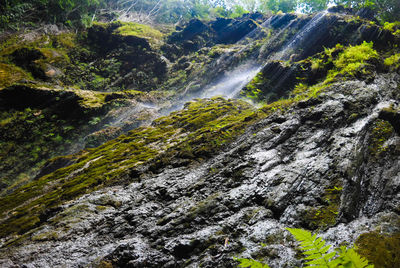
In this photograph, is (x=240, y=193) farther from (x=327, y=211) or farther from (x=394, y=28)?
(x=394, y=28)

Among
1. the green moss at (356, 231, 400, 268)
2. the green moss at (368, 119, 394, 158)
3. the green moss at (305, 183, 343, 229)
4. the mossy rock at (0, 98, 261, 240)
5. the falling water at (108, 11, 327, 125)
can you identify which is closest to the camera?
the green moss at (356, 231, 400, 268)

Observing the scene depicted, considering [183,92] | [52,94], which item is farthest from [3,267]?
[183,92]

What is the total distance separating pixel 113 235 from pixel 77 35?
28.5 m

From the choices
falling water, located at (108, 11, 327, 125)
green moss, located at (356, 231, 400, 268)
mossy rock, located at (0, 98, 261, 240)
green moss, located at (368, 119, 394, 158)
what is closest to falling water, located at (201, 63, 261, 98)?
falling water, located at (108, 11, 327, 125)

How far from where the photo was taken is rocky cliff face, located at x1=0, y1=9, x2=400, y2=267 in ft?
9.98

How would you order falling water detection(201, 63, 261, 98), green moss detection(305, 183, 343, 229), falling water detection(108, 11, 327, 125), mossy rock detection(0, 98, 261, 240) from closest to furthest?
1. green moss detection(305, 183, 343, 229)
2. mossy rock detection(0, 98, 261, 240)
3. falling water detection(108, 11, 327, 125)
4. falling water detection(201, 63, 261, 98)

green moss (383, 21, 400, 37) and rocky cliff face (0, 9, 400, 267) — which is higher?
green moss (383, 21, 400, 37)

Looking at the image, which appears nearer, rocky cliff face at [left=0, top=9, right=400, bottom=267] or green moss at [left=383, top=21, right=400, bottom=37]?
rocky cliff face at [left=0, top=9, right=400, bottom=267]

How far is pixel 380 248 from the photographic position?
2275mm

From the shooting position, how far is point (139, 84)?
72.3ft

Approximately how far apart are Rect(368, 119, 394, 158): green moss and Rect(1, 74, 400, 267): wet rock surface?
3cm

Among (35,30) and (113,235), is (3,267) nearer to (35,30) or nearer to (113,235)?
(113,235)

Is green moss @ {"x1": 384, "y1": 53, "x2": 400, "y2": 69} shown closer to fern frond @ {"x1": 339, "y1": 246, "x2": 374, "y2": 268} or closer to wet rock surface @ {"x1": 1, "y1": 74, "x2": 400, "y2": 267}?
wet rock surface @ {"x1": 1, "y1": 74, "x2": 400, "y2": 267}

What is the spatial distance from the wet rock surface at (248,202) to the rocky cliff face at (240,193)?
21 millimetres
